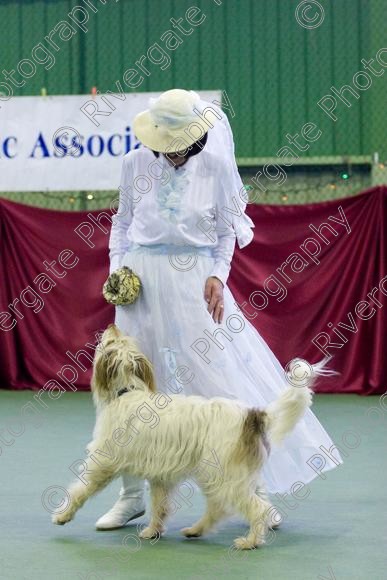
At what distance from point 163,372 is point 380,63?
624 cm

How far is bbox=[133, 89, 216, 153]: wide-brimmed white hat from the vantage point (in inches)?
156

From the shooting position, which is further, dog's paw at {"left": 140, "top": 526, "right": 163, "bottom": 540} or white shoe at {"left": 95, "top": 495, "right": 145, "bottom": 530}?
white shoe at {"left": 95, "top": 495, "right": 145, "bottom": 530}

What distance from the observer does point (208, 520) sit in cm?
399

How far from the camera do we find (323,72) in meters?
9.86

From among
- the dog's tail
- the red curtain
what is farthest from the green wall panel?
the dog's tail

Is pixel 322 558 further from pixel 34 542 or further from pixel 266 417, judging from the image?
pixel 34 542

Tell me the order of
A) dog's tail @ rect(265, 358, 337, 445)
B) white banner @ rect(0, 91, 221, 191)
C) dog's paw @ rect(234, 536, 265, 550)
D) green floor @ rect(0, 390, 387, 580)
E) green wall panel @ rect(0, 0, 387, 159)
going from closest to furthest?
green floor @ rect(0, 390, 387, 580)
dog's tail @ rect(265, 358, 337, 445)
dog's paw @ rect(234, 536, 265, 550)
white banner @ rect(0, 91, 221, 191)
green wall panel @ rect(0, 0, 387, 159)

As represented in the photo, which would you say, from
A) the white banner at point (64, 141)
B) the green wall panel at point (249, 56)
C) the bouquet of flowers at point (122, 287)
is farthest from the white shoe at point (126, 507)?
the green wall panel at point (249, 56)

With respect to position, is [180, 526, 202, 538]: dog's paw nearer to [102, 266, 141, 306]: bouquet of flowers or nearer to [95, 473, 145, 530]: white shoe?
[95, 473, 145, 530]: white shoe

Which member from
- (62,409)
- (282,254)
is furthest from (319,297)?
(62,409)

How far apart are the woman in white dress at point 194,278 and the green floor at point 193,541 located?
8.5 inches

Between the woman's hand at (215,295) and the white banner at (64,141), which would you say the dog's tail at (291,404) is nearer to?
the woman's hand at (215,295)

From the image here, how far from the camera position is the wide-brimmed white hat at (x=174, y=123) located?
3973mm

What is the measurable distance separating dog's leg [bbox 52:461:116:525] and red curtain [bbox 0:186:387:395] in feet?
12.9
